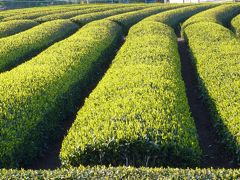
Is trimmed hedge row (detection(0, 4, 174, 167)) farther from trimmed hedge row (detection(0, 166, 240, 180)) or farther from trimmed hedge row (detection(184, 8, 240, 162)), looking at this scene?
trimmed hedge row (detection(184, 8, 240, 162))

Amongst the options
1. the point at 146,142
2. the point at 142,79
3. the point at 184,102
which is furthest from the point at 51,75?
the point at 146,142

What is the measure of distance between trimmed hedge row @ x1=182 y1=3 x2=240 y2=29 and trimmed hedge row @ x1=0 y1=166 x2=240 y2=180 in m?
16.4

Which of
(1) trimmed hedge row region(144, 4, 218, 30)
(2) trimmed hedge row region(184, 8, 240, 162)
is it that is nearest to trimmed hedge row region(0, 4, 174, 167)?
(2) trimmed hedge row region(184, 8, 240, 162)

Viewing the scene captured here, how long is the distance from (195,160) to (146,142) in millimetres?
968

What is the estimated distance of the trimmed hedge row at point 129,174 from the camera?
5.66m

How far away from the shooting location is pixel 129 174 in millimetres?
5828

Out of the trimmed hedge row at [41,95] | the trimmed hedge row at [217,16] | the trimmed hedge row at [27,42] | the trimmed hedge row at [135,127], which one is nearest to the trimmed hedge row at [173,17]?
the trimmed hedge row at [217,16]

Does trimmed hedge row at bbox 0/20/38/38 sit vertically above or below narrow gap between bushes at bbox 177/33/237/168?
above

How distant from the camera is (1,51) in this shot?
47.9 ft

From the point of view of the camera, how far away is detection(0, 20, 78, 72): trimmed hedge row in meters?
14.5

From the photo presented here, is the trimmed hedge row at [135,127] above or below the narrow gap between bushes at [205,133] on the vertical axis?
above

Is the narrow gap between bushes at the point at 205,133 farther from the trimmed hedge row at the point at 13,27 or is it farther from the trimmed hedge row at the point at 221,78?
the trimmed hedge row at the point at 13,27

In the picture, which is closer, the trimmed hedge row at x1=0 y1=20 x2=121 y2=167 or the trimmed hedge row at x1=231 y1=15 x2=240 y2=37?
the trimmed hedge row at x1=0 y1=20 x2=121 y2=167

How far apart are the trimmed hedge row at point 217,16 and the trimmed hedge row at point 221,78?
5228 millimetres
